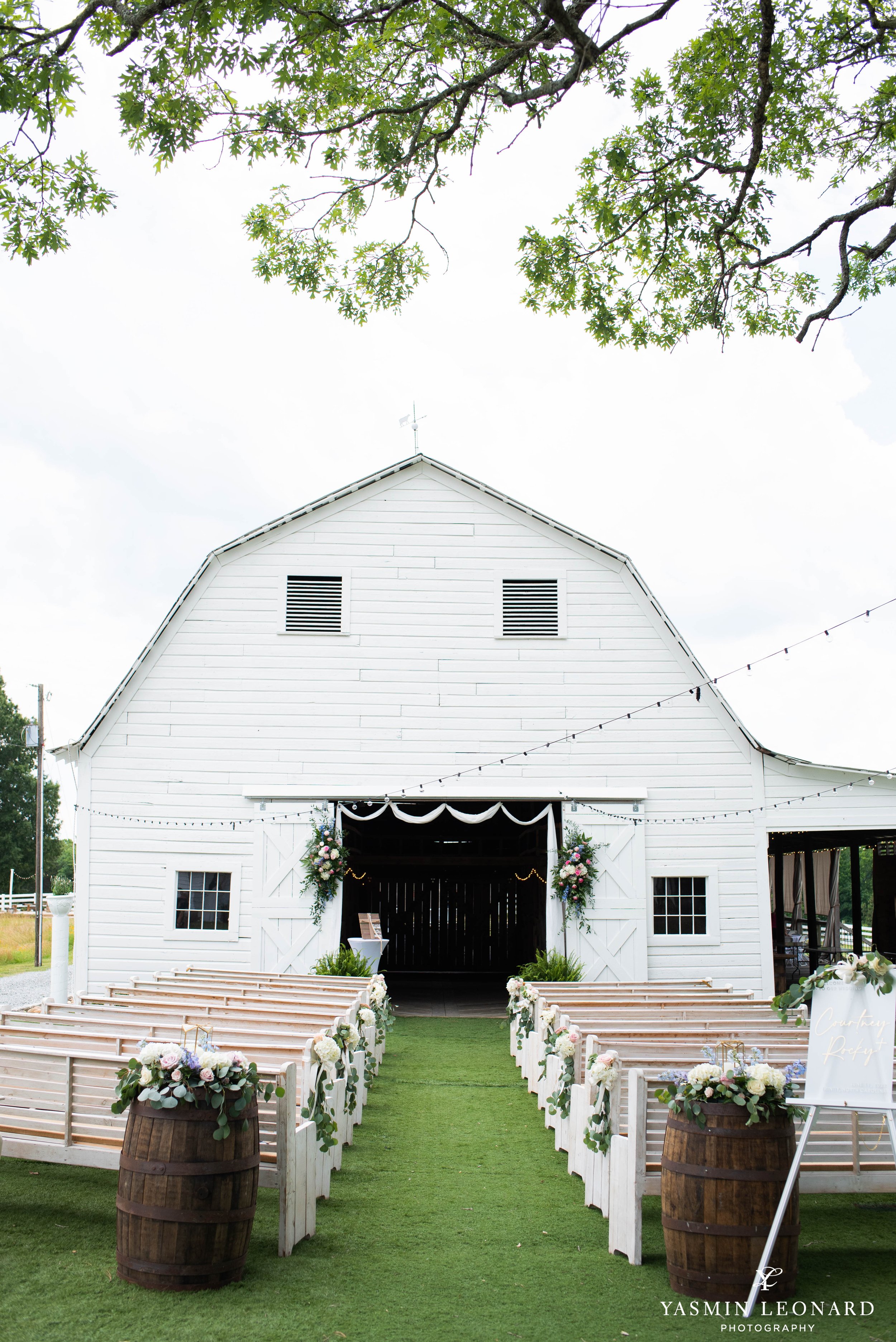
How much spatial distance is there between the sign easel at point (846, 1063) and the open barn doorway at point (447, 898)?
46.7ft

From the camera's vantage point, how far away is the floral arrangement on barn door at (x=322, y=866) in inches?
547

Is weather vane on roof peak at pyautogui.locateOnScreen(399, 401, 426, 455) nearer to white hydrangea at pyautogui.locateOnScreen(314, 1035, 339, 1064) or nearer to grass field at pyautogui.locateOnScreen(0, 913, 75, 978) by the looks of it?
white hydrangea at pyautogui.locateOnScreen(314, 1035, 339, 1064)

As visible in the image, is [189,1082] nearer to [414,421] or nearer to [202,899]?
[202,899]

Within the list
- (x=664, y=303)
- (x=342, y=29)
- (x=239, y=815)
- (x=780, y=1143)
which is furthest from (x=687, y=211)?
(x=239, y=815)

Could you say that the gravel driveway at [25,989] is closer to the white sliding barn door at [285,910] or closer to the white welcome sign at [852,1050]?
the white sliding barn door at [285,910]

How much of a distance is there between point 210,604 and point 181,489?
16.8ft

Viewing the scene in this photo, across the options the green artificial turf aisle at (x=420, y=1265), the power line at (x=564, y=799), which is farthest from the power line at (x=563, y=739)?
the green artificial turf aisle at (x=420, y=1265)

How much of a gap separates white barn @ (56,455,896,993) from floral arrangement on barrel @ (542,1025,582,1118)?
685 centimetres

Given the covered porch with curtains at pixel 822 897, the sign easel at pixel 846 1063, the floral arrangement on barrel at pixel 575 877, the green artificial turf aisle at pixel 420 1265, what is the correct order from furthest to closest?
1. the covered porch with curtains at pixel 822 897
2. the floral arrangement on barrel at pixel 575 877
3. the sign easel at pixel 846 1063
4. the green artificial turf aisle at pixel 420 1265

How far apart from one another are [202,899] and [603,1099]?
9.43m

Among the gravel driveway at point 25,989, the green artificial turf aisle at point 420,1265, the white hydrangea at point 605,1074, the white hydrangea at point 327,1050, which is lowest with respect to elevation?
the gravel driveway at point 25,989

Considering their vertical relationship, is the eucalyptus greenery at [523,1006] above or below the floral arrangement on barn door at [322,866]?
below

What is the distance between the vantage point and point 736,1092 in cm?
477

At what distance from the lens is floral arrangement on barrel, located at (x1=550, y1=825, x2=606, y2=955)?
13930mm
